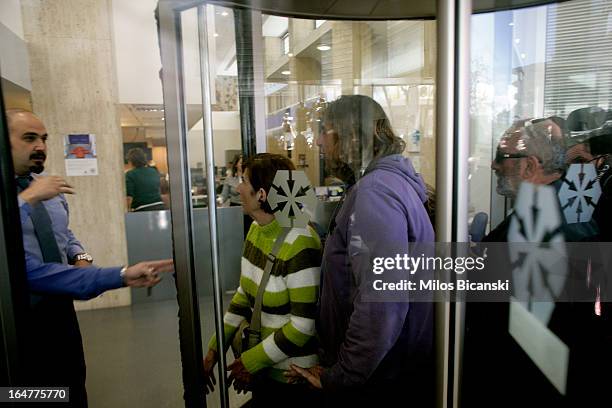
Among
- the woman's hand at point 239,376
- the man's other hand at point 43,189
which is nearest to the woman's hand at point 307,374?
the woman's hand at point 239,376

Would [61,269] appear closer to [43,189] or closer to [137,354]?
[43,189]

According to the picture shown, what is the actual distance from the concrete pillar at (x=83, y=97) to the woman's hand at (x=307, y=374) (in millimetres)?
616

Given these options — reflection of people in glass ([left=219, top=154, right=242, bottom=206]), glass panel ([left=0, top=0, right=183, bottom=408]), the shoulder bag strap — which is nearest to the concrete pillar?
Answer: glass panel ([left=0, top=0, right=183, bottom=408])

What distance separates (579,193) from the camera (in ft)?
4.34

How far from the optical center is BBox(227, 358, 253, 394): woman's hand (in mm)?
1385

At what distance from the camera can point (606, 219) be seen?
130cm

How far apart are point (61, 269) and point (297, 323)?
2.26ft

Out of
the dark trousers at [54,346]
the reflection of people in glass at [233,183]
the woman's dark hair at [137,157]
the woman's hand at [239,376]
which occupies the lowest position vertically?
the woman's hand at [239,376]

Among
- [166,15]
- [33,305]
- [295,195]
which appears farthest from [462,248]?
[33,305]

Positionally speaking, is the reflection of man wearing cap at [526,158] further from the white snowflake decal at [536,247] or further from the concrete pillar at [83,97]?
the concrete pillar at [83,97]

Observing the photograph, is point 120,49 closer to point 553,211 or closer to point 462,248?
point 462,248

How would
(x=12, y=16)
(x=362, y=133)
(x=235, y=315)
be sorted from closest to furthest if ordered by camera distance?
(x=12, y=16) → (x=362, y=133) → (x=235, y=315)

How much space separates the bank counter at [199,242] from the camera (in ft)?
4.15

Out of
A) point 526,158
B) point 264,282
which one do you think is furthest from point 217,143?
point 526,158
